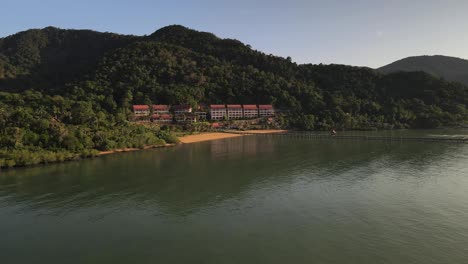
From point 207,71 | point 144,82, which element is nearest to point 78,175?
point 144,82

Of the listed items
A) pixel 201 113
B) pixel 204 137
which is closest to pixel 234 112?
pixel 201 113

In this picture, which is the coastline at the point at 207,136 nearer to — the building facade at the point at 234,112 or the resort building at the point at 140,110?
the building facade at the point at 234,112

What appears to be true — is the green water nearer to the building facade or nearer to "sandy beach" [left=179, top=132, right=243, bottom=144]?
"sandy beach" [left=179, top=132, right=243, bottom=144]

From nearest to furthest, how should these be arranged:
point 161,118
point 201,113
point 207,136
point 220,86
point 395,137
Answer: point 395,137 < point 207,136 < point 161,118 < point 201,113 < point 220,86

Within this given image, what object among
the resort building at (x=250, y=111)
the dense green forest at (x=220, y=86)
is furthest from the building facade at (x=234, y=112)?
the dense green forest at (x=220, y=86)

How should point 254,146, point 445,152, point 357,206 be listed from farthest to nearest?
point 254,146 < point 445,152 < point 357,206

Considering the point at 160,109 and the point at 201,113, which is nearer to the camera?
the point at 160,109

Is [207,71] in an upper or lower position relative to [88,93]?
upper

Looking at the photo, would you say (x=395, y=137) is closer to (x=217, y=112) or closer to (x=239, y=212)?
(x=217, y=112)

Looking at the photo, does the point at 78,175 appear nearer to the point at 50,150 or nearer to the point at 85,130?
the point at 50,150
